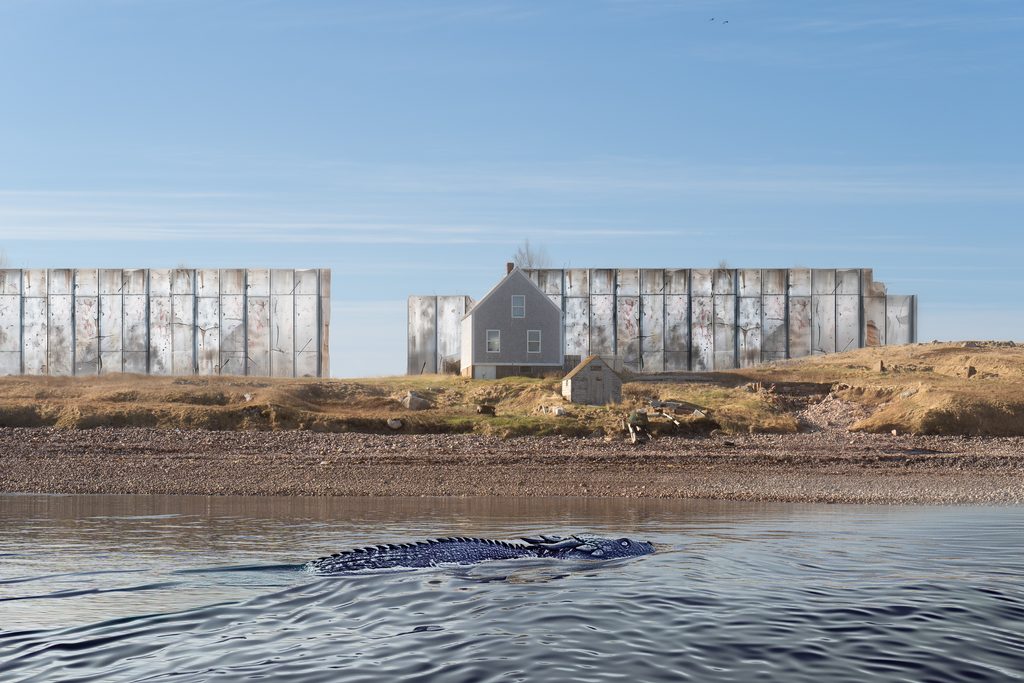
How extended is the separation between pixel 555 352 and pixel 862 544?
86.9 ft

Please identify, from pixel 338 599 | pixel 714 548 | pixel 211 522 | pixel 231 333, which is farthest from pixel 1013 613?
pixel 231 333

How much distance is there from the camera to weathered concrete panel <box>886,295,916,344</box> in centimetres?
4309

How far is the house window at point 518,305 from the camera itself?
38.2 m

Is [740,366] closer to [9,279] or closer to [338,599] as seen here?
[9,279]

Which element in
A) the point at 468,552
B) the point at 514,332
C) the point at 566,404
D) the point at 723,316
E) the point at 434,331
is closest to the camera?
the point at 468,552

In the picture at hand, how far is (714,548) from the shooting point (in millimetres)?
11758

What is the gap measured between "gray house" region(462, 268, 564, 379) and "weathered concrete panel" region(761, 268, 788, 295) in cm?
993

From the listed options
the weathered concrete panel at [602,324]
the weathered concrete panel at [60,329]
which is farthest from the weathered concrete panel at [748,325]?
the weathered concrete panel at [60,329]

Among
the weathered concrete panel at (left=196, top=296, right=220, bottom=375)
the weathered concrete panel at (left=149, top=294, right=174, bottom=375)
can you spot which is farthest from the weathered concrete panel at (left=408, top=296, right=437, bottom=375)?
the weathered concrete panel at (left=149, top=294, right=174, bottom=375)

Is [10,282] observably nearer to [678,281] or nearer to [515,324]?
[515,324]

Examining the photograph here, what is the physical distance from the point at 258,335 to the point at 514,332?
39.0ft

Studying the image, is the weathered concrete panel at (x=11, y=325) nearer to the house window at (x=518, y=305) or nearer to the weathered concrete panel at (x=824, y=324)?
the house window at (x=518, y=305)

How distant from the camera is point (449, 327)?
43.3 m

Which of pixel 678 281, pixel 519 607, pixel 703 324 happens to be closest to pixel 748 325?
pixel 703 324
